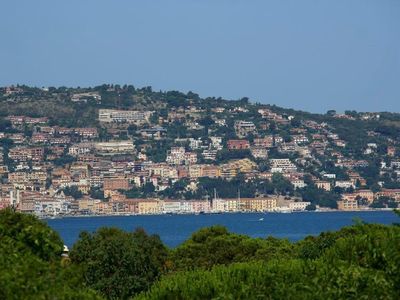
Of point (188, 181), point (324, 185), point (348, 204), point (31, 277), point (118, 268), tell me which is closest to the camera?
point (31, 277)

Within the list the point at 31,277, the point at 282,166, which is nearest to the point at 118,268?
the point at 31,277

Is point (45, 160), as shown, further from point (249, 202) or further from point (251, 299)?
point (251, 299)

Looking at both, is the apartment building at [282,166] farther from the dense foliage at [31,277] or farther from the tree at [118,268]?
the dense foliage at [31,277]

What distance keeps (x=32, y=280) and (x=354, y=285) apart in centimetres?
358

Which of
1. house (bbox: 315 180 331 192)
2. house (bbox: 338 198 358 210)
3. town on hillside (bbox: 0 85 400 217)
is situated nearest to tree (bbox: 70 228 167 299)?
town on hillside (bbox: 0 85 400 217)

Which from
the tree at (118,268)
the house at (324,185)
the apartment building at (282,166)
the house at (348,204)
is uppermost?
the apartment building at (282,166)

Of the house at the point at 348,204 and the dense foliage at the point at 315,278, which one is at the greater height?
the house at the point at 348,204

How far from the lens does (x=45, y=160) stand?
642ft

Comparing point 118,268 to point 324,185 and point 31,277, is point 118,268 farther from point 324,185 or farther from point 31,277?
point 324,185

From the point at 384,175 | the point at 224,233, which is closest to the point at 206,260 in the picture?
the point at 224,233

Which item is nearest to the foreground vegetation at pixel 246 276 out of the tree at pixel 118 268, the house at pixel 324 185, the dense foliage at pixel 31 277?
the dense foliage at pixel 31 277

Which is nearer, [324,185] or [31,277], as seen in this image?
[31,277]

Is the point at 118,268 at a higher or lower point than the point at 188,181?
lower

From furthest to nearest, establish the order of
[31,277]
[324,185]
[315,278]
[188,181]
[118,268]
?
[188,181] < [324,185] < [118,268] < [315,278] < [31,277]
